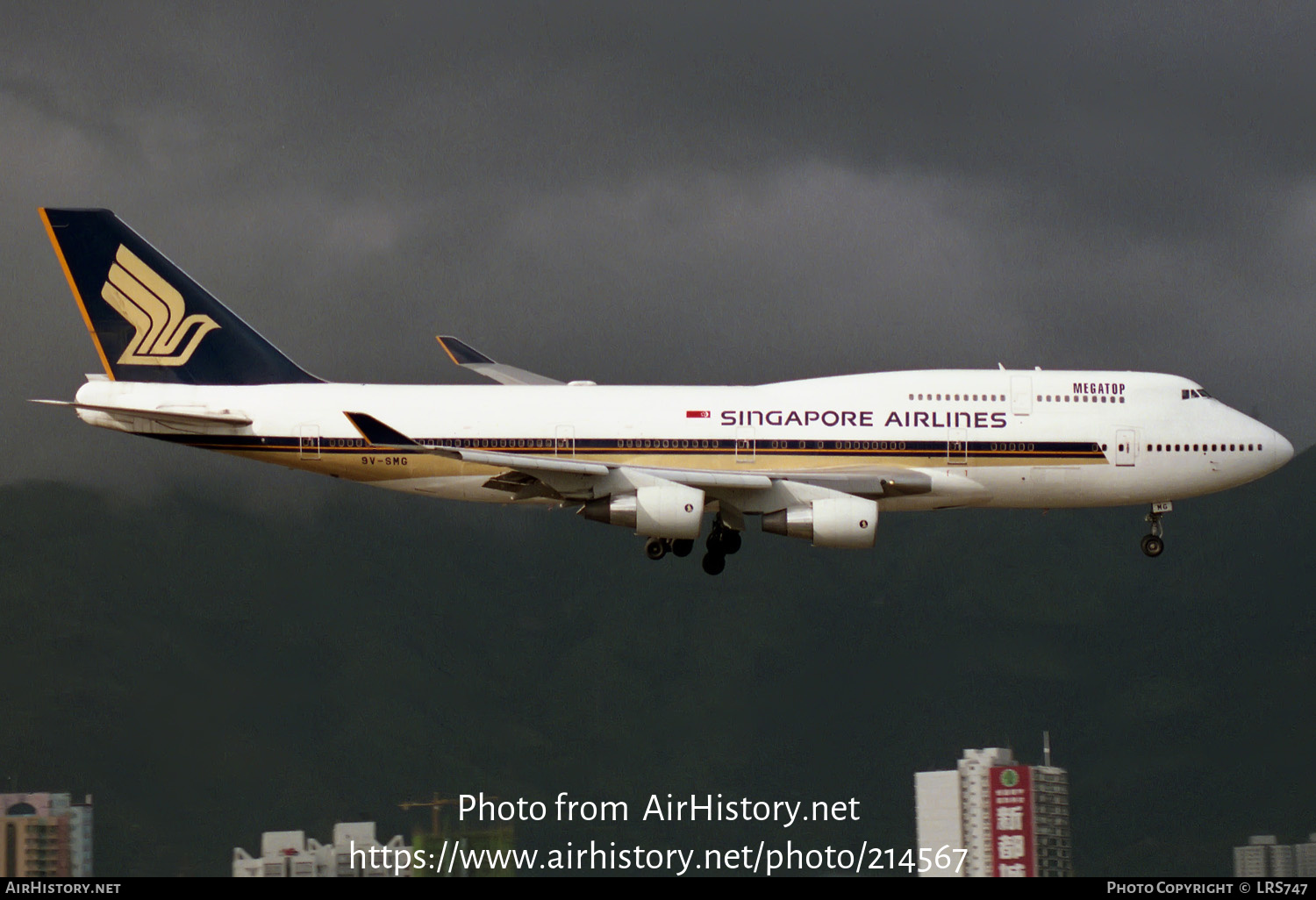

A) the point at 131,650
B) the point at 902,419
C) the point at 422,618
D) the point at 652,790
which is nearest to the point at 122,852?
the point at 131,650

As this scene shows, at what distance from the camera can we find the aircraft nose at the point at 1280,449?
55000 mm

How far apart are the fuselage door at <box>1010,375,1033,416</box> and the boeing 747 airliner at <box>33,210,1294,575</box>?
7 centimetres

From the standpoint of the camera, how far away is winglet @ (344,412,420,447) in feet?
A: 153

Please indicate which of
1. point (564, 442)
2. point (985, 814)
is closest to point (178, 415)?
point (564, 442)

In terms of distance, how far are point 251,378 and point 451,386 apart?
7.24 meters

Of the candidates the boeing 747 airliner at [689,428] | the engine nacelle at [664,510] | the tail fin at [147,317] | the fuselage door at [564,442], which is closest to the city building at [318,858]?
the tail fin at [147,317]

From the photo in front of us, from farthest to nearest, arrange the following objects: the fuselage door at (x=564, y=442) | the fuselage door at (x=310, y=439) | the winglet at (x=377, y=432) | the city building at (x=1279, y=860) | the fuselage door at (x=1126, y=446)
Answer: the city building at (x=1279, y=860), the fuselage door at (x=1126, y=446), the fuselage door at (x=310, y=439), the fuselage door at (x=564, y=442), the winglet at (x=377, y=432)

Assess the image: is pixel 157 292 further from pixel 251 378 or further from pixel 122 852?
pixel 122 852

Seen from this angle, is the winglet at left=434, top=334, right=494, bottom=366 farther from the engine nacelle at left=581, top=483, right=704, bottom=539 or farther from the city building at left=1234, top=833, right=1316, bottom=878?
the city building at left=1234, top=833, right=1316, bottom=878

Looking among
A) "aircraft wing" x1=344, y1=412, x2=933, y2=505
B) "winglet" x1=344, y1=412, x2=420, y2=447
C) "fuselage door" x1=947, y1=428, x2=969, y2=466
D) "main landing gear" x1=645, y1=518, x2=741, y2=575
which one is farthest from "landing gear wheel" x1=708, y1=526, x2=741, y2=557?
"winglet" x1=344, y1=412, x2=420, y2=447

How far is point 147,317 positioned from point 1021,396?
30850 millimetres

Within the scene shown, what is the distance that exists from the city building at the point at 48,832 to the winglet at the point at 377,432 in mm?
84426

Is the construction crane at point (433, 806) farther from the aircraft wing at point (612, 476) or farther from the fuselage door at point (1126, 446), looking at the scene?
the fuselage door at point (1126, 446)

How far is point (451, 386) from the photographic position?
5278 cm
